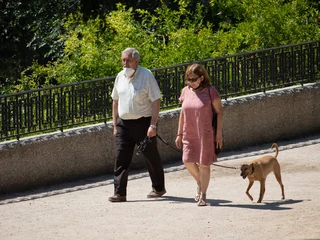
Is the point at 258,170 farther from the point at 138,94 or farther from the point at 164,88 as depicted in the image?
the point at 164,88

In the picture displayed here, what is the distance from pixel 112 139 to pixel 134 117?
2334 mm

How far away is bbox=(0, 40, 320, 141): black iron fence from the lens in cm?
1473

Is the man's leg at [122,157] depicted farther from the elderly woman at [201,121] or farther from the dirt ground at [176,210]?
the elderly woman at [201,121]

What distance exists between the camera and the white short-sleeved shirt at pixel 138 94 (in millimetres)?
12812

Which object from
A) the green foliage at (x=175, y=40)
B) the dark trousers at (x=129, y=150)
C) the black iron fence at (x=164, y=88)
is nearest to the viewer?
the dark trousers at (x=129, y=150)

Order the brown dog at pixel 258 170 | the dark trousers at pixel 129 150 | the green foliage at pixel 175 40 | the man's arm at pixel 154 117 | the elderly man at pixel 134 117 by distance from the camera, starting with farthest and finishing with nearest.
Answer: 1. the green foliage at pixel 175 40
2. the dark trousers at pixel 129 150
3. the elderly man at pixel 134 117
4. the man's arm at pixel 154 117
5. the brown dog at pixel 258 170

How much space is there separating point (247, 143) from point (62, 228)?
5.34 m

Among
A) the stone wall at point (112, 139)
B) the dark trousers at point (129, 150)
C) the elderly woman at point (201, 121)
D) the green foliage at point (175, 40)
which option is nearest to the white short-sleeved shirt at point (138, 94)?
the dark trousers at point (129, 150)

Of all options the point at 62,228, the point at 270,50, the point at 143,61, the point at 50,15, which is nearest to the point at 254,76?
the point at 270,50

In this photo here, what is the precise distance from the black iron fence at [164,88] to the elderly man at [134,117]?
6.77ft

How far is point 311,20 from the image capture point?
18688 millimetres

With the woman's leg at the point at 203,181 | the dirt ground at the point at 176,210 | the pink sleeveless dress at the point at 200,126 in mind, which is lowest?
the dirt ground at the point at 176,210

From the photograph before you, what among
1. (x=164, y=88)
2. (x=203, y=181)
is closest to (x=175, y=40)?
(x=164, y=88)

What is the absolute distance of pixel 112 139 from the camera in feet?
49.9
